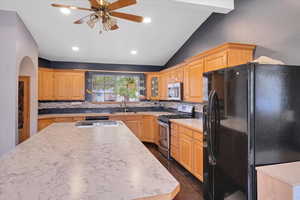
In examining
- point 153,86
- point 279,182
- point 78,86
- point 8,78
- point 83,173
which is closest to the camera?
point 83,173

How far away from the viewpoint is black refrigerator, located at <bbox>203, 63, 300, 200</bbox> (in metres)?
1.50

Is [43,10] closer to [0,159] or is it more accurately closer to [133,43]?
[133,43]

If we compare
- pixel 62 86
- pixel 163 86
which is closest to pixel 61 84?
pixel 62 86

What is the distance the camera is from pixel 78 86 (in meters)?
4.83

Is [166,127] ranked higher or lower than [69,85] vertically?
lower

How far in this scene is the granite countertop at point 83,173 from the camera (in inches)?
29.2

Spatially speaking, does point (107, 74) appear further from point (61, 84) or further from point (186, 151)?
point (186, 151)

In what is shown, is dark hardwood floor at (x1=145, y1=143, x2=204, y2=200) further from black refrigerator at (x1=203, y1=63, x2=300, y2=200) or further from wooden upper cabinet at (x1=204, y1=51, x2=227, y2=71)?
wooden upper cabinet at (x1=204, y1=51, x2=227, y2=71)

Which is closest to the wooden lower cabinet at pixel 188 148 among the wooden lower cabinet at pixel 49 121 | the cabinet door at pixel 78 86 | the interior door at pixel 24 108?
the wooden lower cabinet at pixel 49 121

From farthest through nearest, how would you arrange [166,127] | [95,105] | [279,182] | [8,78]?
[95,105] < [166,127] < [8,78] < [279,182]

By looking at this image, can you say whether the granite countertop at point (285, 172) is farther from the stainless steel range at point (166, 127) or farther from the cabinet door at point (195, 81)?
the stainless steel range at point (166, 127)

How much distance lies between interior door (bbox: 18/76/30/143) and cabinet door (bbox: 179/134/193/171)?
11.0 ft

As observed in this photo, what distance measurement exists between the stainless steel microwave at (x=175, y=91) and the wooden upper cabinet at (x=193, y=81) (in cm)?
22

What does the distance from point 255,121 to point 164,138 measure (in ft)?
8.36
